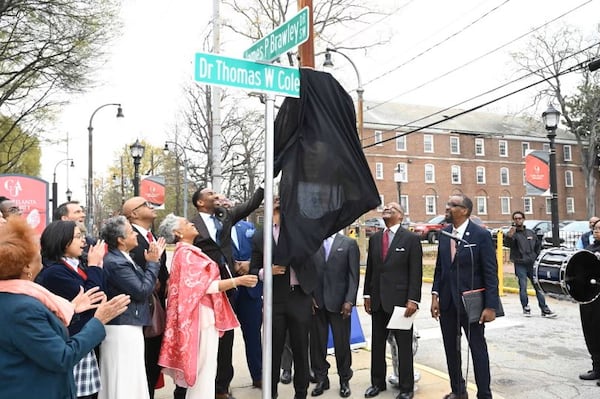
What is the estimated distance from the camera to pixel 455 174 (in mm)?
54812

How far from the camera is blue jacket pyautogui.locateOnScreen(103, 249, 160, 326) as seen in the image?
12.9ft

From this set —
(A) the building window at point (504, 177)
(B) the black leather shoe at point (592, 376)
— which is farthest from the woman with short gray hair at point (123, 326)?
(A) the building window at point (504, 177)

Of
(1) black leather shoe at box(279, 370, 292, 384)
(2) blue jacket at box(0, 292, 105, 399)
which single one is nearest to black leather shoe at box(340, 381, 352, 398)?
(1) black leather shoe at box(279, 370, 292, 384)

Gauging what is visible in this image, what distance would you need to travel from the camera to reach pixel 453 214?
17.1ft

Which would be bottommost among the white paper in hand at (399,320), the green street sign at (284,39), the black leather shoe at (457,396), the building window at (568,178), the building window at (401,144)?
the black leather shoe at (457,396)

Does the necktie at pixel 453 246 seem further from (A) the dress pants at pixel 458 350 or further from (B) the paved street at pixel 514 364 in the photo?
(B) the paved street at pixel 514 364

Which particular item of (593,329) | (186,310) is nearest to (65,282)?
(186,310)

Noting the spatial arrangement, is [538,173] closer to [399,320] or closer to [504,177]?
[399,320]

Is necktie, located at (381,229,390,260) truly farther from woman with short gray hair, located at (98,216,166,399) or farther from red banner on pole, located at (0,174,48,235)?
red banner on pole, located at (0,174,48,235)

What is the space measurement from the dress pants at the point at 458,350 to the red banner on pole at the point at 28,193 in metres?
9.33

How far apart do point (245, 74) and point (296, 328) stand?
2.62m

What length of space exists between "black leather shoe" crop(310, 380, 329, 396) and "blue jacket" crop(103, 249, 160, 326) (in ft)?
7.19

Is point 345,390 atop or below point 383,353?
below

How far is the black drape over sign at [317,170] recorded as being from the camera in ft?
11.6
